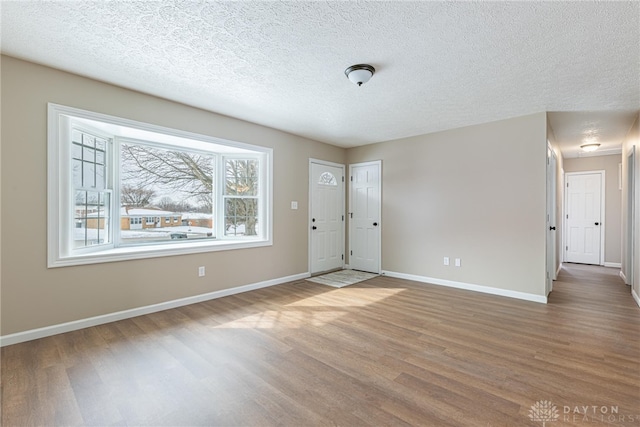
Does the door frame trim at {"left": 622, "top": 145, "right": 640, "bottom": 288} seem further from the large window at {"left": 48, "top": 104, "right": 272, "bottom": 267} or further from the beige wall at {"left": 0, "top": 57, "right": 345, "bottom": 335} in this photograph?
the beige wall at {"left": 0, "top": 57, "right": 345, "bottom": 335}

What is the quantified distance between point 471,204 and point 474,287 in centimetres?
125

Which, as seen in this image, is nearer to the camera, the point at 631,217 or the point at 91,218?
the point at 91,218

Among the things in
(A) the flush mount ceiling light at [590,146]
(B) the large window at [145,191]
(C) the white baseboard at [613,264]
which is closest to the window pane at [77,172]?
(B) the large window at [145,191]

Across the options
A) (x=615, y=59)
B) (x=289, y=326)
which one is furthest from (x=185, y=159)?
(x=615, y=59)

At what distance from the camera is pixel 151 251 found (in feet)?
11.1

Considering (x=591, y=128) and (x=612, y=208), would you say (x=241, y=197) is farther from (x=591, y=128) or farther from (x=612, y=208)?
(x=612, y=208)

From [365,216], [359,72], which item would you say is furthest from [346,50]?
[365,216]

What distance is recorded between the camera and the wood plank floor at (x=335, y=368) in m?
1.70

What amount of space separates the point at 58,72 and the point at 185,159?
1613 millimetres

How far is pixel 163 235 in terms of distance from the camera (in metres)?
3.99

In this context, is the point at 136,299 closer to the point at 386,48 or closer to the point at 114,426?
the point at 114,426

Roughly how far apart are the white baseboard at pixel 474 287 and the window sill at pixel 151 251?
244cm

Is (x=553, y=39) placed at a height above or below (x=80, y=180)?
above

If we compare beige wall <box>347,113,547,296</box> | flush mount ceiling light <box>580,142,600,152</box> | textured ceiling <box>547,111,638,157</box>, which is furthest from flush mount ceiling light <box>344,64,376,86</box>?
flush mount ceiling light <box>580,142,600,152</box>
